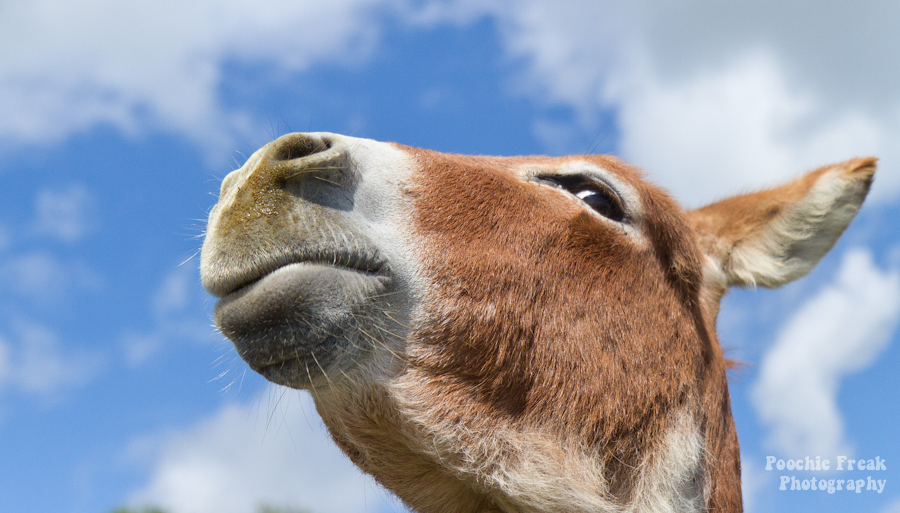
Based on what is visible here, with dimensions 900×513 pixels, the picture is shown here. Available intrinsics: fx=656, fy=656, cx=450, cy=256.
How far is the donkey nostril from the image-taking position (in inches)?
105

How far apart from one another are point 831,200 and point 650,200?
124 cm

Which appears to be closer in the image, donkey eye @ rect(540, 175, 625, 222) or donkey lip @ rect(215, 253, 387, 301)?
donkey lip @ rect(215, 253, 387, 301)

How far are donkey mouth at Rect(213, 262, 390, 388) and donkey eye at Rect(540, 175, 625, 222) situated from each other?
1.54 meters

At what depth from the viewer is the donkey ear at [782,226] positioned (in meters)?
4.16

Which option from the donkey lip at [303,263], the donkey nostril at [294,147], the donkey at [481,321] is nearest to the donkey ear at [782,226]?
the donkey at [481,321]

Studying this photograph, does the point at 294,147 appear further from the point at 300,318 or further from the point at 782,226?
the point at 782,226

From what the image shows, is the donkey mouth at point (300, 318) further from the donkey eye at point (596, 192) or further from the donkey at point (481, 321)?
the donkey eye at point (596, 192)

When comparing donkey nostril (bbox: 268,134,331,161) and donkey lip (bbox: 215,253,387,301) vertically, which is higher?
donkey nostril (bbox: 268,134,331,161)

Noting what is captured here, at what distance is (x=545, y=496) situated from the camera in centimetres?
299

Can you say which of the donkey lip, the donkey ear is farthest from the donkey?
the donkey ear

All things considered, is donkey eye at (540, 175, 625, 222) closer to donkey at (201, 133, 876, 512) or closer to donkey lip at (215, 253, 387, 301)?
donkey at (201, 133, 876, 512)

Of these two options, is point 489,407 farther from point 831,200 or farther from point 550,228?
point 831,200

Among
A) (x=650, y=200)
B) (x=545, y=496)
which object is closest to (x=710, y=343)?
(x=650, y=200)

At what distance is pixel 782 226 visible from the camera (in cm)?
429
